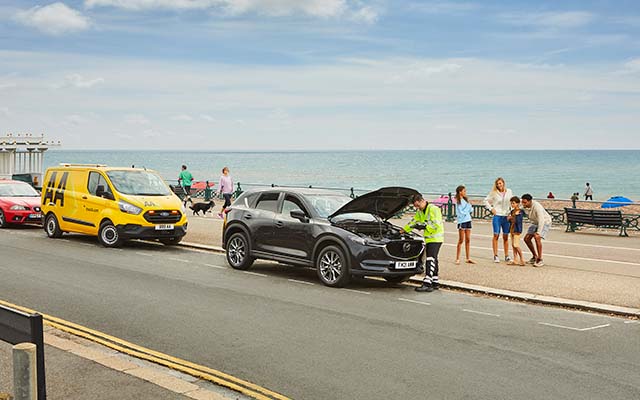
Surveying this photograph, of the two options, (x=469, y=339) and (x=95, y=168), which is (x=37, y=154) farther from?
(x=469, y=339)

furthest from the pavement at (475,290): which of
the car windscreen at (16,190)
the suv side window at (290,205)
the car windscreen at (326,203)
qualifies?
the car windscreen at (16,190)

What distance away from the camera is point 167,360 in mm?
8195

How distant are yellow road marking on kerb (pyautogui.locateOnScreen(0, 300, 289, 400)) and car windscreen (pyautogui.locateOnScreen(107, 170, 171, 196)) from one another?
926cm

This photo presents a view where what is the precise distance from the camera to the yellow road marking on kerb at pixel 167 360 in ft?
23.6

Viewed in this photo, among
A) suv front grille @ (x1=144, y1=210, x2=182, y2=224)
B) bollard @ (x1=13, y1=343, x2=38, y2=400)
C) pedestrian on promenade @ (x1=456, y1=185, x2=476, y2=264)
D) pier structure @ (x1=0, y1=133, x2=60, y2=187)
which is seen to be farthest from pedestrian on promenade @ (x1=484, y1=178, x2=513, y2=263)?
pier structure @ (x1=0, y1=133, x2=60, y2=187)

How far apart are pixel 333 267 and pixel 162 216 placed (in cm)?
680

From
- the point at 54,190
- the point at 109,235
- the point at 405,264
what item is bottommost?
the point at 405,264

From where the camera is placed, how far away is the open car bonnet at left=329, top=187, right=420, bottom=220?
13.2 m

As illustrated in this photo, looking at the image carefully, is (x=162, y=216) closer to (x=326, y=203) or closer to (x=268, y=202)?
(x=268, y=202)

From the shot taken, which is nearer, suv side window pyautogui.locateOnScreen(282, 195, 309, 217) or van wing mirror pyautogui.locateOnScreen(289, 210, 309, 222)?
van wing mirror pyautogui.locateOnScreen(289, 210, 309, 222)

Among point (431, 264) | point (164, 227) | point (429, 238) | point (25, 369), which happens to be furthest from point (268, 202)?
point (25, 369)

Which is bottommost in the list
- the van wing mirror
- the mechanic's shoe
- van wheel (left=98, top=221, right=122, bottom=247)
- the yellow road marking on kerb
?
the yellow road marking on kerb

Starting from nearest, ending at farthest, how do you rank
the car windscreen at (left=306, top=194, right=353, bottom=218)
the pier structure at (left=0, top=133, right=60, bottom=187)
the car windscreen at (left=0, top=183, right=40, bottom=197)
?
1. the car windscreen at (left=306, top=194, right=353, bottom=218)
2. the car windscreen at (left=0, top=183, right=40, bottom=197)
3. the pier structure at (left=0, top=133, right=60, bottom=187)

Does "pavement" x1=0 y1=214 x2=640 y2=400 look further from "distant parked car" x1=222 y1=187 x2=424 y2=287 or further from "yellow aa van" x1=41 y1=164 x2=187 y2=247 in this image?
"distant parked car" x1=222 y1=187 x2=424 y2=287
